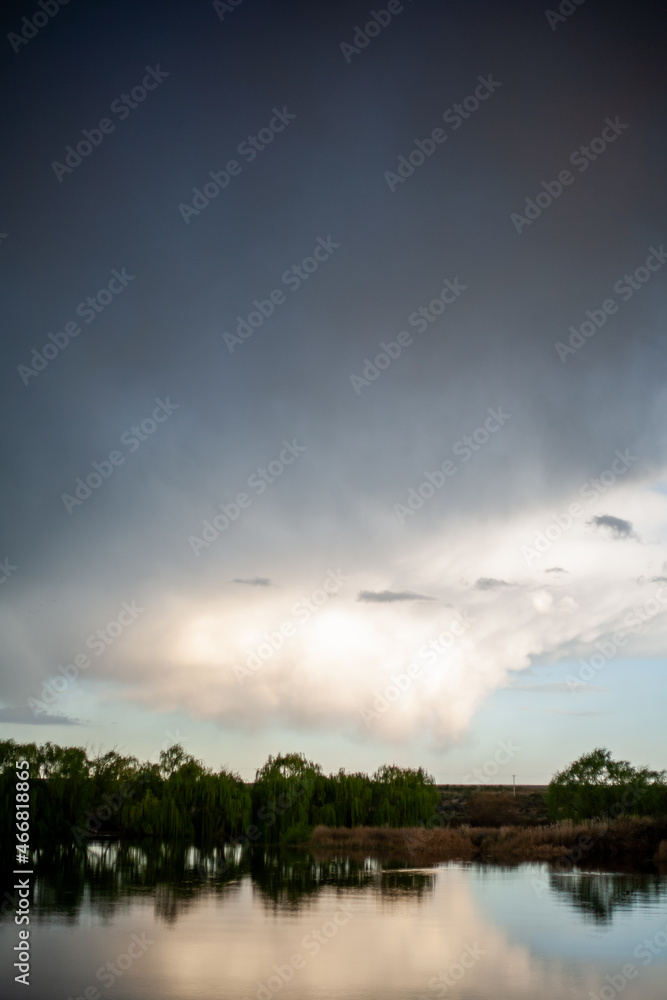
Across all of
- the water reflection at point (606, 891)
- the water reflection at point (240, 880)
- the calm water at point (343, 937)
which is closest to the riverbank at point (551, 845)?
the water reflection at point (240, 880)

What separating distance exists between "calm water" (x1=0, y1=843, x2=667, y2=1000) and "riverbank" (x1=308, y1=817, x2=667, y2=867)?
8770 mm

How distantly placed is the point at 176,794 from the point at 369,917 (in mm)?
37946

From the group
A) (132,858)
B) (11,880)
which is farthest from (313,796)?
(11,880)

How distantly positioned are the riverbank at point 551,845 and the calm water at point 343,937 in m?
8.77

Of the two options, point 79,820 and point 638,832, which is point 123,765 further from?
point 638,832

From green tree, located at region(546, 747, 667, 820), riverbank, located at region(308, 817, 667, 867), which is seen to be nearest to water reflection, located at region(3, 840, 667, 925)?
riverbank, located at region(308, 817, 667, 867)

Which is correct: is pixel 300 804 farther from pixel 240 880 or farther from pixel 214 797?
pixel 240 880

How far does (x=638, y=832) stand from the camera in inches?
1569

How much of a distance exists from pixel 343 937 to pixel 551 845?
1044 inches

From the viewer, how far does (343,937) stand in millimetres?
18359

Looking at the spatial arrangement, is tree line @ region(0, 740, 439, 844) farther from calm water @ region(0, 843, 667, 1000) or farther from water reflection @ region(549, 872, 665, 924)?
water reflection @ region(549, 872, 665, 924)

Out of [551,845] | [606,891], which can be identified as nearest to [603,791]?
[551,845]

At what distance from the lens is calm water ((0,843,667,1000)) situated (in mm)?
14156

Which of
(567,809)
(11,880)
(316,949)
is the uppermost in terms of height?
(316,949)
